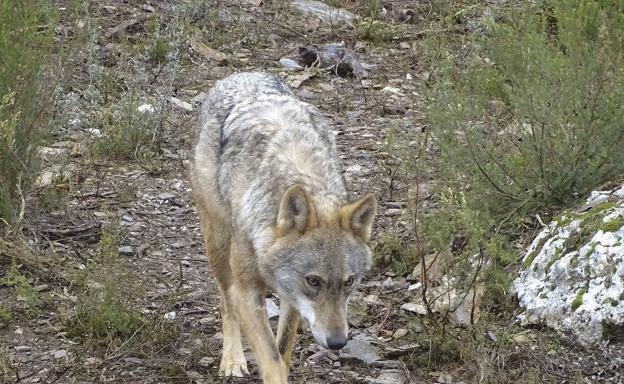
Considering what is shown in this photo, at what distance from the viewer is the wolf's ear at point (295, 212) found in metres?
4.60

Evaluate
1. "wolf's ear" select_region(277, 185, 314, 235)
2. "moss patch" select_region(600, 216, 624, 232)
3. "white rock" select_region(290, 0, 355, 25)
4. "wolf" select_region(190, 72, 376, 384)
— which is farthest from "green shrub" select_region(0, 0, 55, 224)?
"white rock" select_region(290, 0, 355, 25)

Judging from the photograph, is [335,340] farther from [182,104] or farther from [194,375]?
[182,104]

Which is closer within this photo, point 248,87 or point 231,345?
point 231,345

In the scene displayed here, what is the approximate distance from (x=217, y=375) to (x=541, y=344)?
1.73 meters

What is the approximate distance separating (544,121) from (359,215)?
175cm

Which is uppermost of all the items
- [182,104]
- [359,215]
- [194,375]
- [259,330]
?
[359,215]

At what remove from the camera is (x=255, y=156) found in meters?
5.18

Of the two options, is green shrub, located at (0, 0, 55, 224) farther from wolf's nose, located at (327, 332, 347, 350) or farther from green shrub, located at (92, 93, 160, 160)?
wolf's nose, located at (327, 332, 347, 350)

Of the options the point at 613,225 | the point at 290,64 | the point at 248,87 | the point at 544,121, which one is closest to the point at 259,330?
the point at 248,87

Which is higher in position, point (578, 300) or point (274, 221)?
point (274, 221)

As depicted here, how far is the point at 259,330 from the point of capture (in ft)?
16.1

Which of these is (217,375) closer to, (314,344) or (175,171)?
(314,344)

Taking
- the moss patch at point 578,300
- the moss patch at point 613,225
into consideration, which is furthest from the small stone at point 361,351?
the moss patch at point 613,225

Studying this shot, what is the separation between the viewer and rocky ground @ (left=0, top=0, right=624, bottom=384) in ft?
17.0
